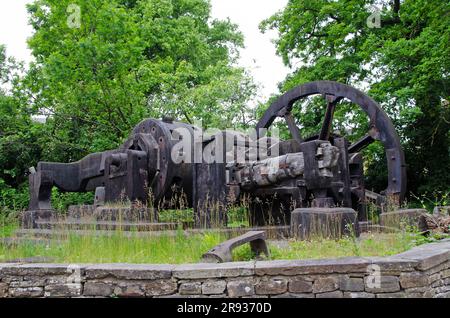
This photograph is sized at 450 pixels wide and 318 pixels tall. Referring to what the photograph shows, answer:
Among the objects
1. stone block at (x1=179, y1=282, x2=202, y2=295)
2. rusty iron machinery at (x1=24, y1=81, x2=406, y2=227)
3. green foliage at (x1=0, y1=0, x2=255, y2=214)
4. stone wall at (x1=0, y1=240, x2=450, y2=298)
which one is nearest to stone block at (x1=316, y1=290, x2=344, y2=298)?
stone wall at (x1=0, y1=240, x2=450, y2=298)

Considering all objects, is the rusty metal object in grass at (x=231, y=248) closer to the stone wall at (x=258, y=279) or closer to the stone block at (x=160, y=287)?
the stone wall at (x=258, y=279)

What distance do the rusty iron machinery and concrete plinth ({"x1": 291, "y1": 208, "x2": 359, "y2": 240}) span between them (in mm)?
400

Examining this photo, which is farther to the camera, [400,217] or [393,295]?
[400,217]

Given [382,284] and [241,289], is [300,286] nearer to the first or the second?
[241,289]

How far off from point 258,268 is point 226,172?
3275 millimetres

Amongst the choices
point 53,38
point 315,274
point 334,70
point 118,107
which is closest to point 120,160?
point 315,274

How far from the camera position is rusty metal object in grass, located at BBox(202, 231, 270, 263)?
416 centimetres

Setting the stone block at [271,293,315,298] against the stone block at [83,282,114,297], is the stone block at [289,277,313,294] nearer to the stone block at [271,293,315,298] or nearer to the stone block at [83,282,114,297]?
the stone block at [271,293,315,298]

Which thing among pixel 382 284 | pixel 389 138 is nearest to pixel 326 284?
pixel 382 284

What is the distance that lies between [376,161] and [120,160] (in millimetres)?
8639

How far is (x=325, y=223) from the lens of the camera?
546 cm

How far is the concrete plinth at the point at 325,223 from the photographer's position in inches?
214
